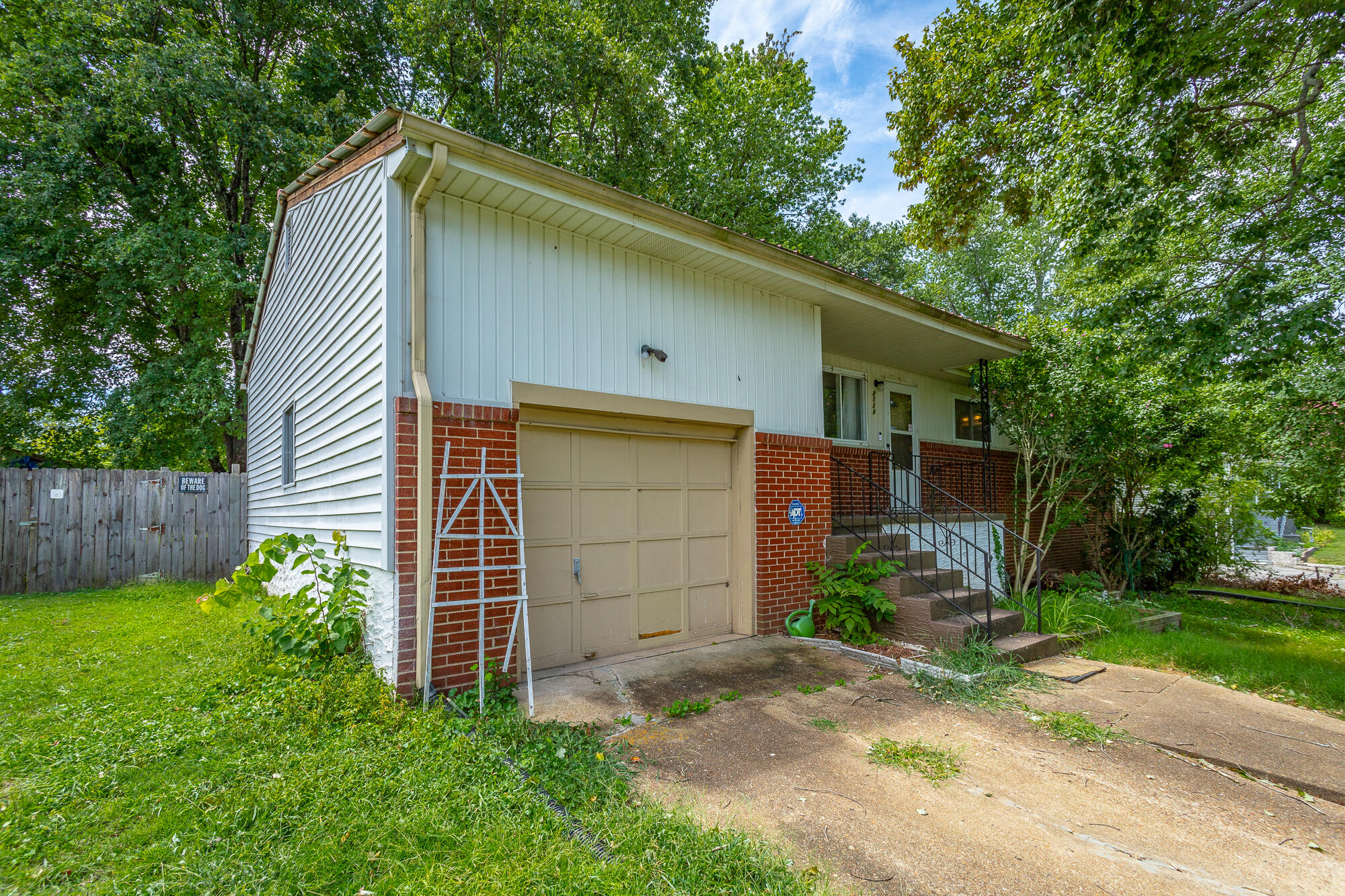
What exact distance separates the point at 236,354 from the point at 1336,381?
1899cm

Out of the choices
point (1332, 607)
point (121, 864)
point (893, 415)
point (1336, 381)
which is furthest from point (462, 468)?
point (1332, 607)

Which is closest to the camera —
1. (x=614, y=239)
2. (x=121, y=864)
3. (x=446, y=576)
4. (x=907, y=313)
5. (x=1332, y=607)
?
(x=121, y=864)

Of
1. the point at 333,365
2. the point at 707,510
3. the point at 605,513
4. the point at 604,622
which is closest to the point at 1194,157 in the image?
the point at 707,510

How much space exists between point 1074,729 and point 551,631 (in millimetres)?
3891

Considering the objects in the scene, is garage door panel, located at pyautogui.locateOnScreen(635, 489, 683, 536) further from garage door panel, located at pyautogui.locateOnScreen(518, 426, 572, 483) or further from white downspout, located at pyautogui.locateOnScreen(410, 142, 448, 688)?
white downspout, located at pyautogui.locateOnScreen(410, 142, 448, 688)

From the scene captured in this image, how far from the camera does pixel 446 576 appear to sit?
427cm

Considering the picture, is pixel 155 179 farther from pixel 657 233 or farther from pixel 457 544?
pixel 457 544

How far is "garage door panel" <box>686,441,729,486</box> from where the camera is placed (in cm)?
624

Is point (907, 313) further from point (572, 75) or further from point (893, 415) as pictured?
point (572, 75)

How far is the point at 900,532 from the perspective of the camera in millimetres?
7633

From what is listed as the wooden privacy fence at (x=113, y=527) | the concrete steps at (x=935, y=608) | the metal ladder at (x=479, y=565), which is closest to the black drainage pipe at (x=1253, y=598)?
the concrete steps at (x=935, y=608)

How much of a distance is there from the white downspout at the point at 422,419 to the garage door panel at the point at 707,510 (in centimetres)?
270

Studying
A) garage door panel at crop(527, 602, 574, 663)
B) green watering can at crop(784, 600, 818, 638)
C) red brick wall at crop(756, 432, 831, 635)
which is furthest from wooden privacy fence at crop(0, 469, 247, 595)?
green watering can at crop(784, 600, 818, 638)

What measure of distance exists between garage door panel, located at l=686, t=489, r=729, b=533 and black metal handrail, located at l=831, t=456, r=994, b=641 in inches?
64.5
